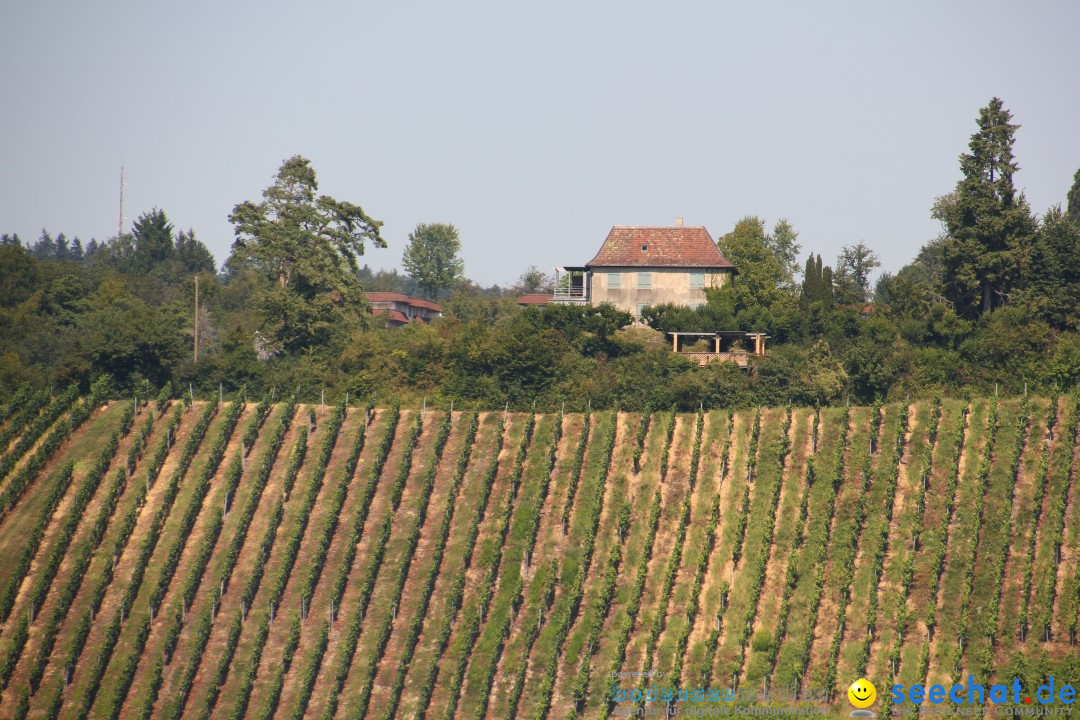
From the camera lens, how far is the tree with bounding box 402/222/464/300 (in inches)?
5010

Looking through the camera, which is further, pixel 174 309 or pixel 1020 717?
pixel 174 309

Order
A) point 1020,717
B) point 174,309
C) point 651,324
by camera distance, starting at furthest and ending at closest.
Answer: point 174,309, point 651,324, point 1020,717

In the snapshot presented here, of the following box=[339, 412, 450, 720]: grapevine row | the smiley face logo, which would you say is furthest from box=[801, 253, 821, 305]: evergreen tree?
the smiley face logo

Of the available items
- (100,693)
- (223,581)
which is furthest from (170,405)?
(100,693)

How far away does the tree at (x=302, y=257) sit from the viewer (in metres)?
70.2

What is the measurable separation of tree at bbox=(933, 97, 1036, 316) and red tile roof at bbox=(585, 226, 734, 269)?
13.2 meters

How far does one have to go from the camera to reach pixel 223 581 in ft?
163

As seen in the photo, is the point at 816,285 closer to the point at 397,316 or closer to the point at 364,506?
the point at 364,506

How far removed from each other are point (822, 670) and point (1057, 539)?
33.1 ft

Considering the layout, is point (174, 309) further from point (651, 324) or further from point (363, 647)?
point (363, 647)

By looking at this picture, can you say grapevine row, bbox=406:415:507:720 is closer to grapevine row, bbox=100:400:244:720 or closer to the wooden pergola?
grapevine row, bbox=100:400:244:720

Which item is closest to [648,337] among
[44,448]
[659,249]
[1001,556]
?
[659,249]

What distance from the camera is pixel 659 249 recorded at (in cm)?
7456

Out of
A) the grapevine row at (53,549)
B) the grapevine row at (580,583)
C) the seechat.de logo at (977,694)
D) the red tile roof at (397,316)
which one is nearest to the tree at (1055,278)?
the grapevine row at (580,583)
